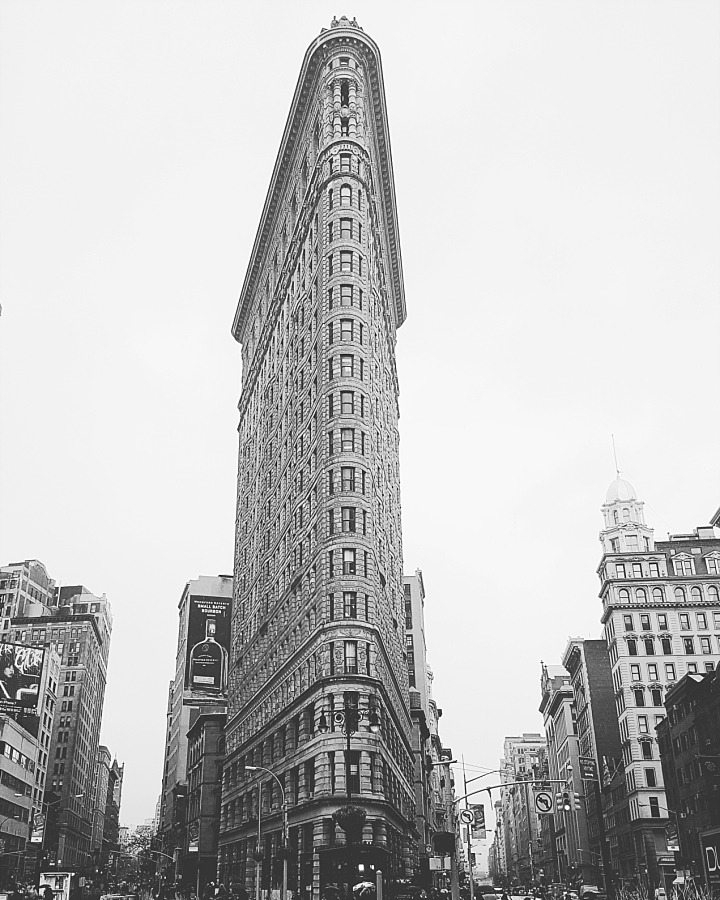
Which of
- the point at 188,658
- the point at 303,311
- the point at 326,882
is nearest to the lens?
the point at 326,882

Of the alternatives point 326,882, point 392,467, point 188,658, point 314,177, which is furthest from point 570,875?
point 314,177

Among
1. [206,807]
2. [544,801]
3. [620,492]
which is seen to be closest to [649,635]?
[620,492]

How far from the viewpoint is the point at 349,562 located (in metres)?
73.6

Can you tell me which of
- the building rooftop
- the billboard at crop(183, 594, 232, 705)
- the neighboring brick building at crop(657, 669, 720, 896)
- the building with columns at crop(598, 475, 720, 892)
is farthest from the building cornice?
the billboard at crop(183, 594, 232, 705)

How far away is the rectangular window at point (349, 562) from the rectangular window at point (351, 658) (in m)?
5.80

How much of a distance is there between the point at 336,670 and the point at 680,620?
210 feet

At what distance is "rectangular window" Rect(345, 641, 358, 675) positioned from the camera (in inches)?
2744

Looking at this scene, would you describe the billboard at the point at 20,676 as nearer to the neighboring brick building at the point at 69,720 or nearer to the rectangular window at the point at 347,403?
the rectangular window at the point at 347,403

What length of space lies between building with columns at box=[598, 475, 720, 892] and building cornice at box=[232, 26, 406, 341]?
50.4m

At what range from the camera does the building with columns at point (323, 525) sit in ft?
225

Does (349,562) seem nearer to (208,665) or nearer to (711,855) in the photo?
(711,855)

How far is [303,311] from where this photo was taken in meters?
98.7

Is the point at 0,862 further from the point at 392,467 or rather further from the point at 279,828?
the point at 392,467

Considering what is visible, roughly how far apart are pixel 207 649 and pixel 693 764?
117431mm
